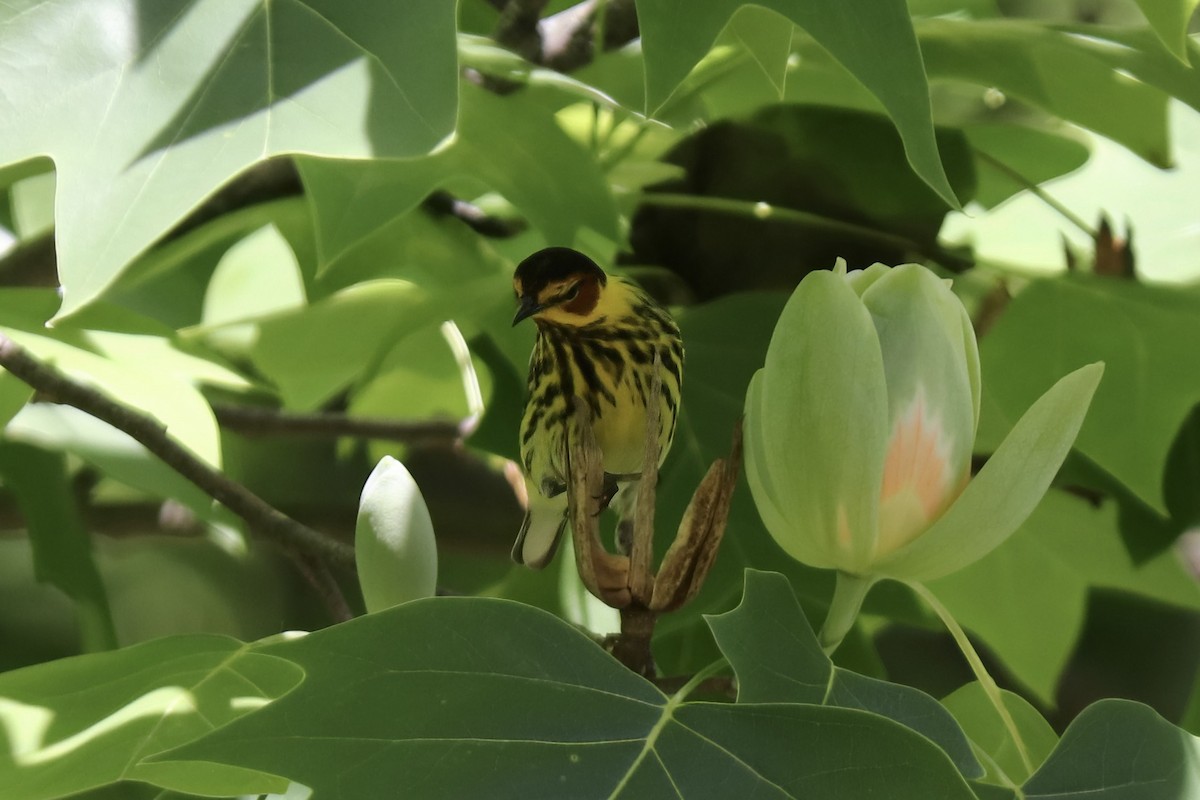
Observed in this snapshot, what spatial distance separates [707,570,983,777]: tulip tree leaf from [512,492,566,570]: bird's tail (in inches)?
6.6

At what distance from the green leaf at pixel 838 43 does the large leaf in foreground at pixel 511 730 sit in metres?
0.16

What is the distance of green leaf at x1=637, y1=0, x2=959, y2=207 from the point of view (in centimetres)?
37

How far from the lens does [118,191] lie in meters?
0.34

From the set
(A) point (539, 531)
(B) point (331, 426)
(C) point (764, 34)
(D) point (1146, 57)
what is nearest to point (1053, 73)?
(D) point (1146, 57)

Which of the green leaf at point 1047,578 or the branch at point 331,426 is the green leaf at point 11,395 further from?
the green leaf at point 1047,578

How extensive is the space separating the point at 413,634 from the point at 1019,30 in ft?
1.23

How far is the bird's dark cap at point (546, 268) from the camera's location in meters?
0.42

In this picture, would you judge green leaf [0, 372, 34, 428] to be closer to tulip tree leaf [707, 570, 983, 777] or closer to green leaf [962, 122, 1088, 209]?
tulip tree leaf [707, 570, 983, 777]

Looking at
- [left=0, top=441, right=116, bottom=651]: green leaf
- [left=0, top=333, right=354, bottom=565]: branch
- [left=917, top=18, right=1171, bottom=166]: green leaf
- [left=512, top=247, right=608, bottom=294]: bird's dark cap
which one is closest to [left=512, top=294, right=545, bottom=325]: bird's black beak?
[left=512, top=247, right=608, bottom=294]: bird's dark cap

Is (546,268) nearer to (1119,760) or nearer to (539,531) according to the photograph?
(539,531)

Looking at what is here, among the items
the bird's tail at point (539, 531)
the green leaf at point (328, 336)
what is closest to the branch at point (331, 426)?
the green leaf at point (328, 336)

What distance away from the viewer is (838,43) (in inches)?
14.8

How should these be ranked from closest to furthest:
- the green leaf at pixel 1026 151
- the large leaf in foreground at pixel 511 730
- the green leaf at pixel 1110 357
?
the large leaf in foreground at pixel 511 730 → the green leaf at pixel 1110 357 → the green leaf at pixel 1026 151

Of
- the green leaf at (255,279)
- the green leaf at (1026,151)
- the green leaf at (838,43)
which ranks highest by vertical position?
the green leaf at (838,43)
